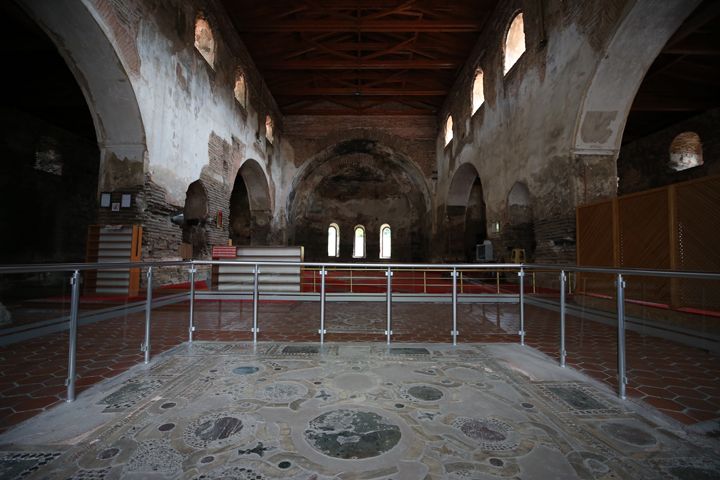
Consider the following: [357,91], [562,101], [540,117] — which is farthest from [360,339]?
[357,91]

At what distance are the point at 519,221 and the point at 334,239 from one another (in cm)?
1362

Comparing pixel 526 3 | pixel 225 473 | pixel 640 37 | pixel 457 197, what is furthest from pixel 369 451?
pixel 457 197

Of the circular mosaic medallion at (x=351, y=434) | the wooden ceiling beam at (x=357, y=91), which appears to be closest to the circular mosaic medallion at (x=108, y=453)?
the circular mosaic medallion at (x=351, y=434)

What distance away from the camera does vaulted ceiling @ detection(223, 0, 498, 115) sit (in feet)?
33.4

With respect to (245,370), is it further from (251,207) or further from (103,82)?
(251,207)

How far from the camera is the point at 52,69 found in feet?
29.1

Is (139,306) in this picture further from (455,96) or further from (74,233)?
(455,96)

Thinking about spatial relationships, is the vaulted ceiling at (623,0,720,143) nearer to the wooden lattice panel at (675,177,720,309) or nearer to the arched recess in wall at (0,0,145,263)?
the wooden lattice panel at (675,177,720,309)

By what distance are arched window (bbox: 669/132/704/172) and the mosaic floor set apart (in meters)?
13.7

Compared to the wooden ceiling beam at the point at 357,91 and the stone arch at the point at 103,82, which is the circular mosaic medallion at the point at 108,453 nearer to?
the stone arch at the point at 103,82

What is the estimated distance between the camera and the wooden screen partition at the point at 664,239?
363cm

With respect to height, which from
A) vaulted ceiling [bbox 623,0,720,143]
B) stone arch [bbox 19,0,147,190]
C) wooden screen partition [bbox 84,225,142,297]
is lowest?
wooden screen partition [bbox 84,225,142,297]

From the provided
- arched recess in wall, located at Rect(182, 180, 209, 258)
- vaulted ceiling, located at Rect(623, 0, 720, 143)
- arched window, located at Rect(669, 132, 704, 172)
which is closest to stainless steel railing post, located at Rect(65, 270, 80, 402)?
arched recess in wall, located at Rect(182, 180, 209, 258)

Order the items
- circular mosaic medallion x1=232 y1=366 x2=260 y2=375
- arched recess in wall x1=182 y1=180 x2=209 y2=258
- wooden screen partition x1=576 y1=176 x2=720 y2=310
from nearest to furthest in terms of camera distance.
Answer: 1. circular mosaic medallion x1=232 y1=366 x2=260 y2=375
2. wooden screen partition x1=576 y1=176 x2=720 y2=310
3. arched recess in wall x1=182 y1=180 x2=209 y2=258
